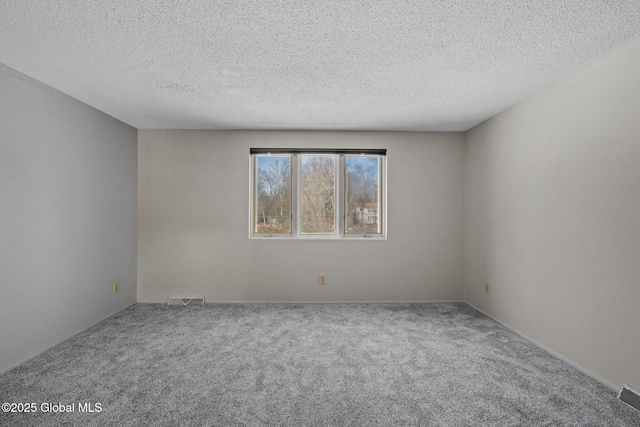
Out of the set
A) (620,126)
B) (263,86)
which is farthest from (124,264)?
(620,126)

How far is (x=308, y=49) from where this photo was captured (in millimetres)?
2100

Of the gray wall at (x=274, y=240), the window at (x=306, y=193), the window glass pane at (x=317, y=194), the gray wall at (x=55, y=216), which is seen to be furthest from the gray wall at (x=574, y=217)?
the gray wall at (x=55, y=216)

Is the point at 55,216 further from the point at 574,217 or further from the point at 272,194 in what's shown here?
the point at 574,217

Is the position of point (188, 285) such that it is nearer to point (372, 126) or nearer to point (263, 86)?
point (263, 86)

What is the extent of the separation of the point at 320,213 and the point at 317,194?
0.88 ft

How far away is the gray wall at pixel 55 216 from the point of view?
2.38m

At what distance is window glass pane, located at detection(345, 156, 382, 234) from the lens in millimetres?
4320

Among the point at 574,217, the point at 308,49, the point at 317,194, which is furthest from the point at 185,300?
the point at 574,217

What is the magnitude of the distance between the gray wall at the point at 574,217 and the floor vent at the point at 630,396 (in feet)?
0.18

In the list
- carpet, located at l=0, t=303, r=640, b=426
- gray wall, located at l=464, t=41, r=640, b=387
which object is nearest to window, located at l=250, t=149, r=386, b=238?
carpet, located at l=0, t=303, r=640, b=426

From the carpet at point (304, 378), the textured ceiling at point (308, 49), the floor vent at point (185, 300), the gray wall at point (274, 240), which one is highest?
the textured ceiling at point (308, 49)

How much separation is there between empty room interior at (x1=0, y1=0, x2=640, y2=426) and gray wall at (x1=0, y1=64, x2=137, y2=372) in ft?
0.07

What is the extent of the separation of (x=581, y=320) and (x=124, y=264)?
4.66 metres

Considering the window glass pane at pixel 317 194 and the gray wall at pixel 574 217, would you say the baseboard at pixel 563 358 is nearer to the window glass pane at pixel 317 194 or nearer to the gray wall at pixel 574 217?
the gray wall at pixel 574 217
